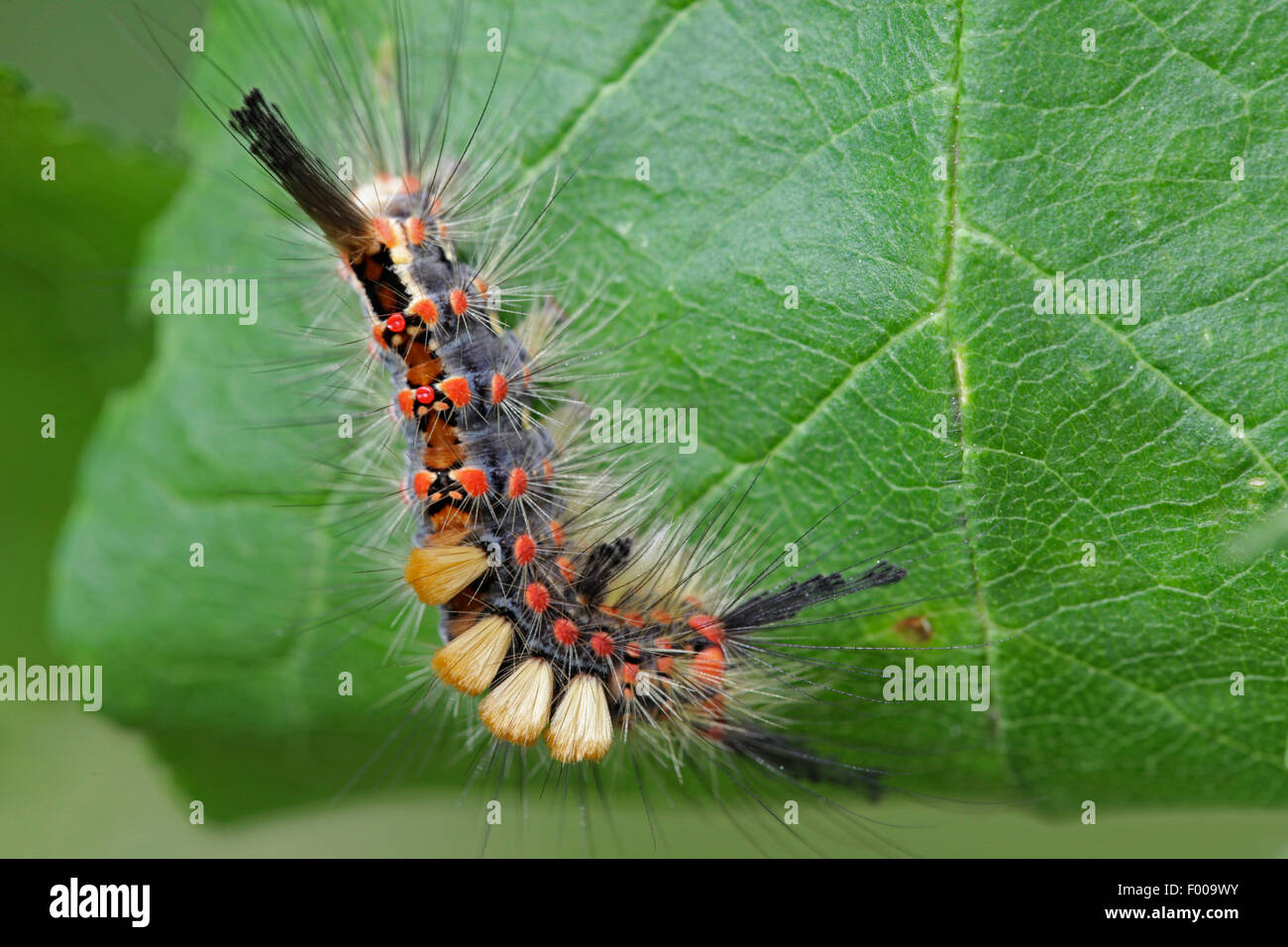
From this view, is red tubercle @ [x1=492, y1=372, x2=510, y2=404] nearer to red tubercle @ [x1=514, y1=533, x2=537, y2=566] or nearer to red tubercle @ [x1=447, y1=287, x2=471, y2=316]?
red tubercle @ [x1=447, y1=287, x2=471, y2=316]

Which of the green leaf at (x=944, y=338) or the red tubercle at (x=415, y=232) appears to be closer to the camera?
the green leaf at (x=944, y=338)

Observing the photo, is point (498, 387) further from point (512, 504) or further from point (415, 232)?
point (415, 232)

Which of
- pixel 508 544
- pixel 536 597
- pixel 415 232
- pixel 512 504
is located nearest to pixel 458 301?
pixel 415 232

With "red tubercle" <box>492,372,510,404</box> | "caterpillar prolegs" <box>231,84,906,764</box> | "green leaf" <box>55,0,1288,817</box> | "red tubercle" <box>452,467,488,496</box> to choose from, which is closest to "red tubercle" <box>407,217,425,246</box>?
"caterpillar prolegs" <box>231,84,906,764</box>

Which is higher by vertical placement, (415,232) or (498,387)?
(415,232)

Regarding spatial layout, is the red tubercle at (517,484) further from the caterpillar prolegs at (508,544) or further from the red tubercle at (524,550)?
the red tubercle at (524,550)

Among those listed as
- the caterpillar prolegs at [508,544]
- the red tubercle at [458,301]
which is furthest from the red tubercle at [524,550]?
the red tubercle at [458,301]

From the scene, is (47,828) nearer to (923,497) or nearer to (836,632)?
(836,632)
